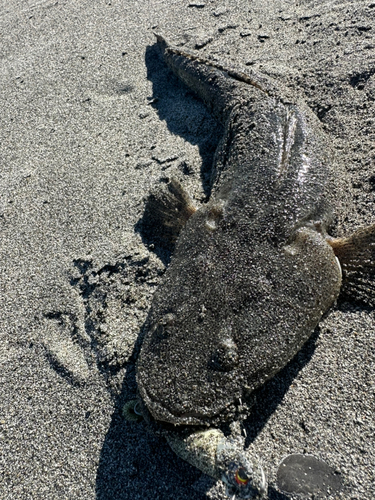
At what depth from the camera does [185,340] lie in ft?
7.95

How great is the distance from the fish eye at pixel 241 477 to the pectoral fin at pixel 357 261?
1.55 meters

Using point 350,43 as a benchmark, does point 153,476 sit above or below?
below

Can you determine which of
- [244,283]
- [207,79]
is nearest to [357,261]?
[244,283]

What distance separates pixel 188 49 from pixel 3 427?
4.89 metres

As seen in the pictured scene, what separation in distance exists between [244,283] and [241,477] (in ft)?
3.47

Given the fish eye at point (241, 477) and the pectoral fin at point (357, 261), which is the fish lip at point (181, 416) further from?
the pectoral fin at point (357, 261)

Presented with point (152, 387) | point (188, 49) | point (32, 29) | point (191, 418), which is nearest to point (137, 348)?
point (152, 387)

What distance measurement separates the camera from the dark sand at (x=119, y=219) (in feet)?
8.55

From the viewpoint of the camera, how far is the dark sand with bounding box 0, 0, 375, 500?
261 centimetres

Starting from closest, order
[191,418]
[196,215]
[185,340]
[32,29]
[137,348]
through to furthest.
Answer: [191,418] → [185,340] → [137,348] → [196,215] → [32,29]

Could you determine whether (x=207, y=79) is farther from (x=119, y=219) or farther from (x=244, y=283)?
(x=244, y=283)

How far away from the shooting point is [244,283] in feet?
8.61

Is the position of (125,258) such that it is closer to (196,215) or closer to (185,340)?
(196,215)

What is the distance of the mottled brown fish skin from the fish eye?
28 cm
